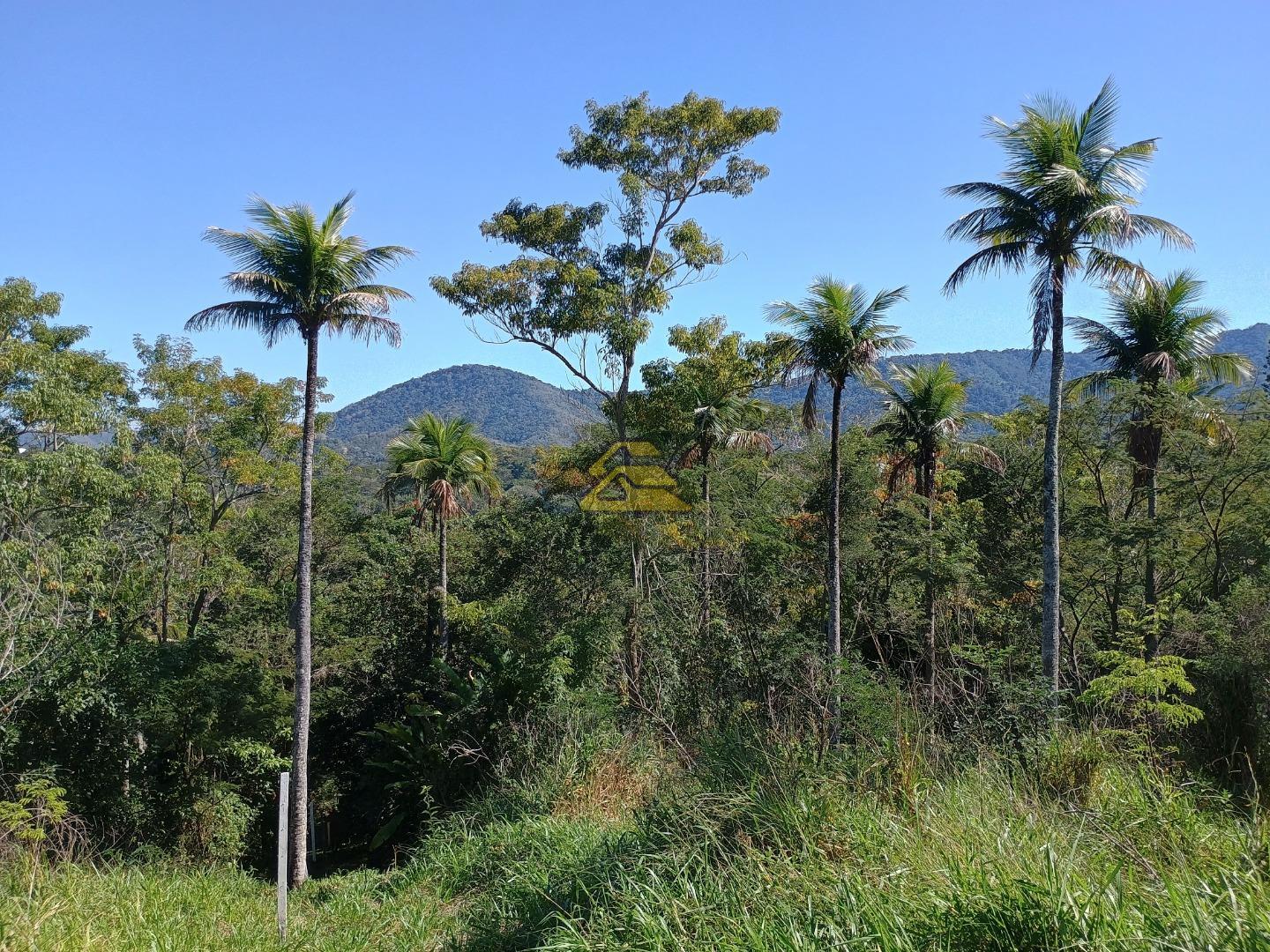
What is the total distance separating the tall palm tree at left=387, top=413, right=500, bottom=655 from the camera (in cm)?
1922

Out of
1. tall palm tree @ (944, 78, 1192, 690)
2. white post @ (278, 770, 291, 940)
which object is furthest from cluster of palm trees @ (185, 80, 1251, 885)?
white post @ (278, 770, 291, 940)

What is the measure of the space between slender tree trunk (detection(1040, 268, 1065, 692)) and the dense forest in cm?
9

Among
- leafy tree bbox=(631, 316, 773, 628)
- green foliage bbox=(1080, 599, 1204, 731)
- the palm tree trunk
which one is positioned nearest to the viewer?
green foliage bbox=(1080, 599, 1204, 731)

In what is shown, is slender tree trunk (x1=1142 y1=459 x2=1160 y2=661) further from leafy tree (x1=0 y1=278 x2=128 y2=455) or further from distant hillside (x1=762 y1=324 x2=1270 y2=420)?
distant hillside (x1=762 y1=324 x2=1270 y2=420)

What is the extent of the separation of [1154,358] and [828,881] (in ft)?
52.7

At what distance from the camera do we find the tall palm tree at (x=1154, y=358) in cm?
1593

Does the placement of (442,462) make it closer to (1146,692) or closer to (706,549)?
(706,549)

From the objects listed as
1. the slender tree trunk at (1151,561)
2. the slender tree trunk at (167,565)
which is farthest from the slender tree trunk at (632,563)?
the slender tree trunk at (167,565)

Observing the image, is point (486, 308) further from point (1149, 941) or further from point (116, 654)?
point (1149, 941)

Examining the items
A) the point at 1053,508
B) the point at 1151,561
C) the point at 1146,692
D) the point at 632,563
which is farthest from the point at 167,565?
the point at 1151,561

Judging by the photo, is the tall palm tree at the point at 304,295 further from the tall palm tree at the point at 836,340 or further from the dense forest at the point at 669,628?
the tall palm tree at the point at 836,340

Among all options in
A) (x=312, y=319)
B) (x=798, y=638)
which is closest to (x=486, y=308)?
(x=312, y=319)

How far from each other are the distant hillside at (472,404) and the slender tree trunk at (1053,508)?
98.3 meters

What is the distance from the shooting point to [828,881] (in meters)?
4.25
